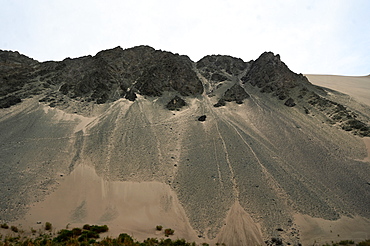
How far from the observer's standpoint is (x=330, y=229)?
18031 mm

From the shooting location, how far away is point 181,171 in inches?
1014

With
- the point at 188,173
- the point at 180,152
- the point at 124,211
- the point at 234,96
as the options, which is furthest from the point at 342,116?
the point at 124,211

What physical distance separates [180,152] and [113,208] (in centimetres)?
1111

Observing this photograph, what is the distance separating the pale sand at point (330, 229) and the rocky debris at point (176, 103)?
28.0 metres

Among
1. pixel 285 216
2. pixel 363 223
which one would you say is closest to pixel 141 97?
pixel 285 216

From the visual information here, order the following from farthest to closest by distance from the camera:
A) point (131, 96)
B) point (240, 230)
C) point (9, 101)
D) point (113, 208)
Answer: point (131, 96)
point (9, 101)
point (113, 208)
point (240, 230)

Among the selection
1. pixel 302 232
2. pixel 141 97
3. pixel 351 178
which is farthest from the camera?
pixel 141 97

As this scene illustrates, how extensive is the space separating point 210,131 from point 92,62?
3688 centimetres

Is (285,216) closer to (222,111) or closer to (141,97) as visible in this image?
(222,111)

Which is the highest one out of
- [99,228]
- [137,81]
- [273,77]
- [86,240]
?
[273,77]

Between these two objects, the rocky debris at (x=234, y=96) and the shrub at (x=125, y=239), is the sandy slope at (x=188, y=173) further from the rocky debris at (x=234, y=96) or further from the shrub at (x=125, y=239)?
the rocky debris at (x=234, y=96)

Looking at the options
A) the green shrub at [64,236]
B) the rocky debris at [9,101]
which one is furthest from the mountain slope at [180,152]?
the green shrub at [64,236]

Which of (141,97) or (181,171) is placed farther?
(141,97)

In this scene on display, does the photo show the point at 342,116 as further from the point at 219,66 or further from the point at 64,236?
the point at 64,236
